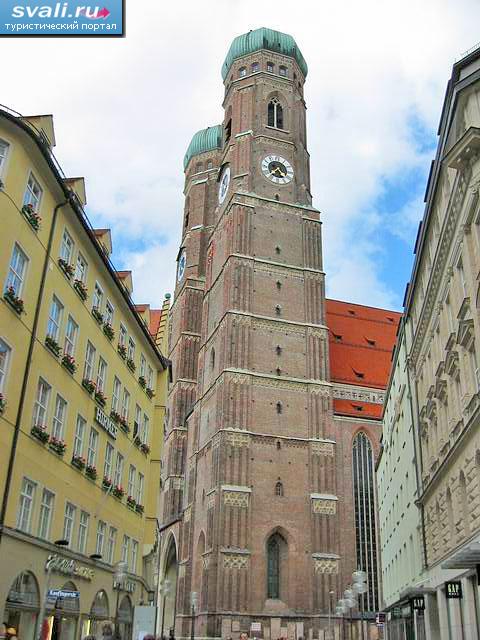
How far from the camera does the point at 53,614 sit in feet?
60.2

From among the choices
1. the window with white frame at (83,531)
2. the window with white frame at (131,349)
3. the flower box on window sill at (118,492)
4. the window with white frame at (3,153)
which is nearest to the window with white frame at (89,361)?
the window with white frame at (83,531)

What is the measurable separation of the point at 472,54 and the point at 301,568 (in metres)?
35.2

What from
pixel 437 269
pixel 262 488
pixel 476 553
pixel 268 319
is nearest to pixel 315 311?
pixel 268 319

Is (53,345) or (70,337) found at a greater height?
(70,337)

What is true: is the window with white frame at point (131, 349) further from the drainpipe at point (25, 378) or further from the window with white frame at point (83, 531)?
the drainpipe at point (25, 378)

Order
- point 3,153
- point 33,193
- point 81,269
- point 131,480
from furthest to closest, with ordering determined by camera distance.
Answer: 1. point 131,480
2. point 81,269
3. point 33,193
4. point 3,153

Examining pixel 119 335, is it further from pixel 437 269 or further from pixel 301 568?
pixel 301 568

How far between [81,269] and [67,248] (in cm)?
133

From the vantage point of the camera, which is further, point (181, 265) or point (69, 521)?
point (181, 265)

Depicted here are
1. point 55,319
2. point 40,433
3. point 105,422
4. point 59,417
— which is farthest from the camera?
point 105,422

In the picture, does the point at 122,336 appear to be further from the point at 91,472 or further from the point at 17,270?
the point at 17,270

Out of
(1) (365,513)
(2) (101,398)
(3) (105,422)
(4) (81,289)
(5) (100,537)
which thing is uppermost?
(4) (81,289)

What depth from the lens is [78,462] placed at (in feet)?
67.4

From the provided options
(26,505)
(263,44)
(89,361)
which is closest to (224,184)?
(263,44)
